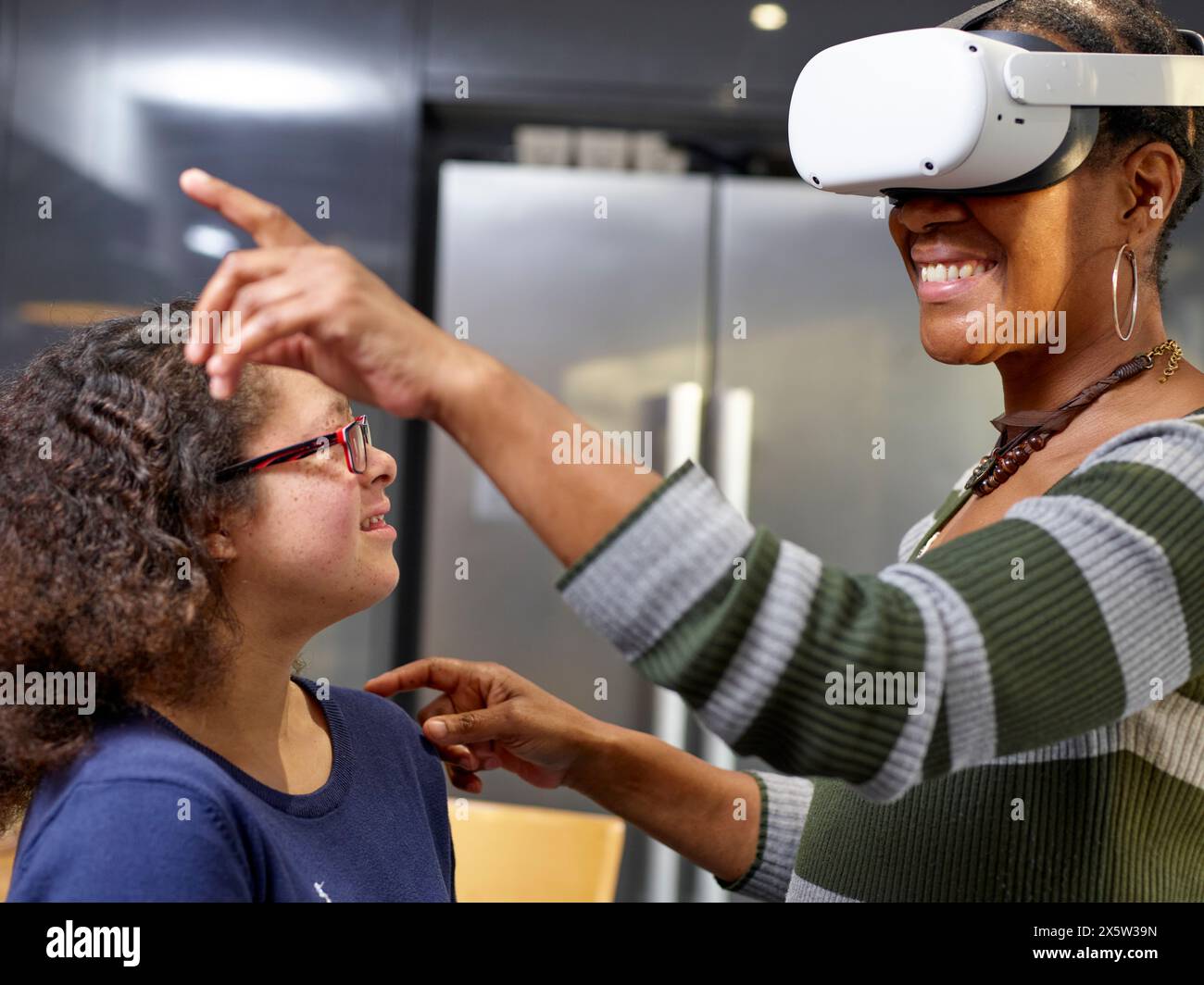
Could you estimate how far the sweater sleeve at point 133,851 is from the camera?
2.78ft

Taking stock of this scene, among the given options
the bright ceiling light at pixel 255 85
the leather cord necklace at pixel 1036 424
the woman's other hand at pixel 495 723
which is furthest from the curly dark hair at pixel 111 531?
the bright ceiling light at pixel 255 85

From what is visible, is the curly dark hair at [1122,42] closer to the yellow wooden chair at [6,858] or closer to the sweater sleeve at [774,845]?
the sweater sleeve at [774,845]

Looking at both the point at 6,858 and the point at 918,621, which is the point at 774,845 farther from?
the point at 6,858

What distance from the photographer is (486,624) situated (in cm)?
272

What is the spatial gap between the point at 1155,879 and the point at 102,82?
2463 mm

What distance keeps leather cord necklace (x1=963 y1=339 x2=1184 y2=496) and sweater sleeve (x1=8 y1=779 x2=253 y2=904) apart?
0.67 meters

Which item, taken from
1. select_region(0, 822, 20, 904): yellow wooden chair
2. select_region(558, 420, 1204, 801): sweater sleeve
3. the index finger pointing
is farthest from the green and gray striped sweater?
select_region(0, 822, 20, 904): yellow wooden chair

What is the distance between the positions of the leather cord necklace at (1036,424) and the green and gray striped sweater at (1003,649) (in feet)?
0.57

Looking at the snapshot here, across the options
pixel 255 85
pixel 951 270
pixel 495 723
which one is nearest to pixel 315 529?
pixel 495 723

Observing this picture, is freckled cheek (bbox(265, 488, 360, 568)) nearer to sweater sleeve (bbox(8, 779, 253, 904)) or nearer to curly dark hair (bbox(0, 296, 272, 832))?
curly dark hair (bbox(0, 296, 272, 832))

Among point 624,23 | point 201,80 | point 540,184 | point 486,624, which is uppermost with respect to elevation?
point 624,23

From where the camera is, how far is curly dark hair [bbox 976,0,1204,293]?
3.02 feet

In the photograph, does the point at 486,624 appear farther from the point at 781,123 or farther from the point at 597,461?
the point at 597,461
